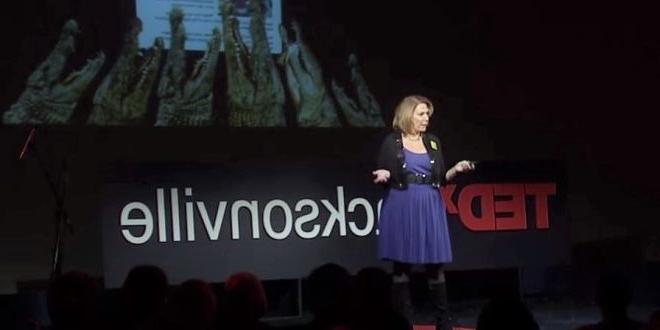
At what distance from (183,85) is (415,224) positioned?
2.21 m

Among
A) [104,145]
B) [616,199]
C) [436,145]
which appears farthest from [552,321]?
[104,145]

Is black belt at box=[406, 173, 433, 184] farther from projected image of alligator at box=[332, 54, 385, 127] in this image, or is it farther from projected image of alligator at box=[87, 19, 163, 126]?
projected image of alligator at box=[87, 19, 163, 126]

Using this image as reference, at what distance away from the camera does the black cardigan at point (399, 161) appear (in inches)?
169

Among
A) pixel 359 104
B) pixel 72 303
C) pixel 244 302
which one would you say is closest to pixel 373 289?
pixel 244 302

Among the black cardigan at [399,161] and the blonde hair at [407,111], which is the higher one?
the blonde hair at [407,111]

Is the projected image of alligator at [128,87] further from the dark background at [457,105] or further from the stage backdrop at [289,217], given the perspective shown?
the stage backdrop at [289,217]

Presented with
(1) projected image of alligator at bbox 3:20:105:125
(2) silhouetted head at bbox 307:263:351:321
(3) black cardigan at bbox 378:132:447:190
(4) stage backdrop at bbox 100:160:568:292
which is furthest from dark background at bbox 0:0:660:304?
(2) silhouetted head at bbox 307:263:351:321

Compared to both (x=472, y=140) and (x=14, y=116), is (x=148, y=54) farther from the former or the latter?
(x=472, y=140)

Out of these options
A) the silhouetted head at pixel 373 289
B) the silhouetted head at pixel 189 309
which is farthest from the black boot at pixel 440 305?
the silhouetted head at pixel 189 309

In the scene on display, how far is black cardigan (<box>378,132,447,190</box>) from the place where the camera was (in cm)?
429

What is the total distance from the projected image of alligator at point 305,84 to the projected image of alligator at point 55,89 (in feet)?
4.32

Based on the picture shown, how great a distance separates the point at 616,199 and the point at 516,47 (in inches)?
57.3

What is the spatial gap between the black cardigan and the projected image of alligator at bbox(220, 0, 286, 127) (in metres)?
1.80

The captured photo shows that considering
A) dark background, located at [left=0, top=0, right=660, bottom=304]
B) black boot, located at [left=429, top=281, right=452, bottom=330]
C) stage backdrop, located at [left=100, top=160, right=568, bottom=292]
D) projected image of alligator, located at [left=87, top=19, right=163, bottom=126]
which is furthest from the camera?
projected image of alligator, located at [left=87, top=19, right=163, bottom=126]
